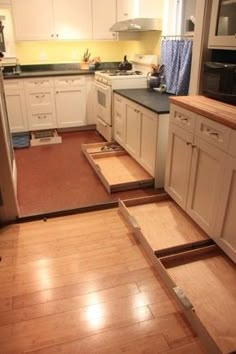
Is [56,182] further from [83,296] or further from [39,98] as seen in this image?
[39,98]

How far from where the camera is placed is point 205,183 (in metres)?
1.98

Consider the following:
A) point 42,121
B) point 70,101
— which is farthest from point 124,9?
point 42,121

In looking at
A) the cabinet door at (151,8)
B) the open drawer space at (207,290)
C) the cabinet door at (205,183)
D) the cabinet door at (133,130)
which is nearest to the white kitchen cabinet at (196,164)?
the cabinet door at (205,183)

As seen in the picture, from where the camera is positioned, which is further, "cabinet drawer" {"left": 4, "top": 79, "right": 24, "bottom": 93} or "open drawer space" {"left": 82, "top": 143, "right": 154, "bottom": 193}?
"cabinet drawer" {"left": 4, "top": 79, "right": 24, "bottom": 93}


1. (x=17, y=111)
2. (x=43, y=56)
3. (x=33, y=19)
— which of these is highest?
(x=33, y=19)

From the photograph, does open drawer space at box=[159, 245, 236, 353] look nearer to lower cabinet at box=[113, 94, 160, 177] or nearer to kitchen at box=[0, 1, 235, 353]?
kitchen at box=[0, 1, 235, 353]

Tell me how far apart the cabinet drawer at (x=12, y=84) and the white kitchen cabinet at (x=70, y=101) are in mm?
493

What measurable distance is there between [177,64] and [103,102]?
1.21m

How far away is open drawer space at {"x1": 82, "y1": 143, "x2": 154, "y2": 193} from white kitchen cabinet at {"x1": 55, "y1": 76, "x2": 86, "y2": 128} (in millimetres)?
970

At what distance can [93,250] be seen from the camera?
2098mm

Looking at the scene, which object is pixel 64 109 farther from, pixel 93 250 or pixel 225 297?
pixel 225 297

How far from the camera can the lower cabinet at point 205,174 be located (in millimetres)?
1741

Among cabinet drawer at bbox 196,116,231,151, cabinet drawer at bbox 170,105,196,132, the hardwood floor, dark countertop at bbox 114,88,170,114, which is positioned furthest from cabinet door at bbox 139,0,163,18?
the hardwood floor

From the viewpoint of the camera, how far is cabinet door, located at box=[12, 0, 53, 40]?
3.91 meters
